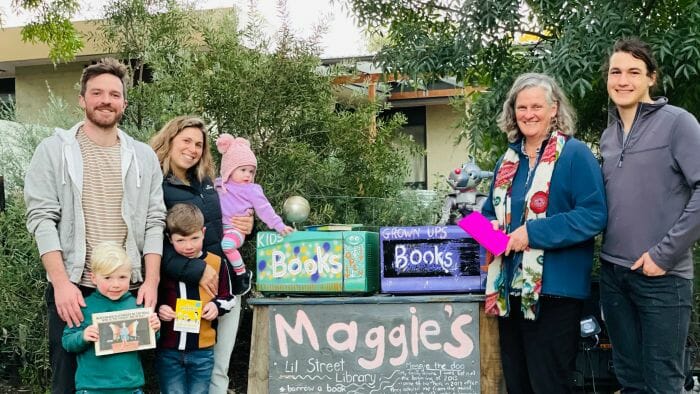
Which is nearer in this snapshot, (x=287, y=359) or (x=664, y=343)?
(x=664, y=343)

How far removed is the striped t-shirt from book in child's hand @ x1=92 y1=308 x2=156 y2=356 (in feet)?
0.61

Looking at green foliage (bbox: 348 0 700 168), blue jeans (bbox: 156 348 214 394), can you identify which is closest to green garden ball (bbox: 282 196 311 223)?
blue jeans (bbox: 156 348 214 394)

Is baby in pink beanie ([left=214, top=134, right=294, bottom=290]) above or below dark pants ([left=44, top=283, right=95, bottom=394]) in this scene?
above

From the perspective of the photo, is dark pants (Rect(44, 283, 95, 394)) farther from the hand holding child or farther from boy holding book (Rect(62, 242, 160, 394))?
the hand holding child

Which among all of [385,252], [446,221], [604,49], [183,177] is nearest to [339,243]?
[385,252]

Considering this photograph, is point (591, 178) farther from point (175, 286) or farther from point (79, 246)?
point (79, 246)

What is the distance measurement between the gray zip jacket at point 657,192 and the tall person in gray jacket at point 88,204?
6.82ft

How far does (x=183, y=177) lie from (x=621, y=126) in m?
2.14

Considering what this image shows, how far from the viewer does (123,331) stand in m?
3.25

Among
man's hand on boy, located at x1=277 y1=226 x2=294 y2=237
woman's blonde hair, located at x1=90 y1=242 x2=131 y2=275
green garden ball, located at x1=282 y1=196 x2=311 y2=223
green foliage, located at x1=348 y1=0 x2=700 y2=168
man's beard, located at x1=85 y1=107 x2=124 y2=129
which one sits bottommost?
woman's blonde hair, located at x1=90 y1=242 x2=131 y2=275

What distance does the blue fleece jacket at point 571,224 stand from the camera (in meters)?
3.17

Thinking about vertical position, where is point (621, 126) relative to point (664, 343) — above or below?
above

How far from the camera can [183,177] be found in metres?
3.79

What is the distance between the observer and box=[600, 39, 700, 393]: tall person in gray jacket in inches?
118
